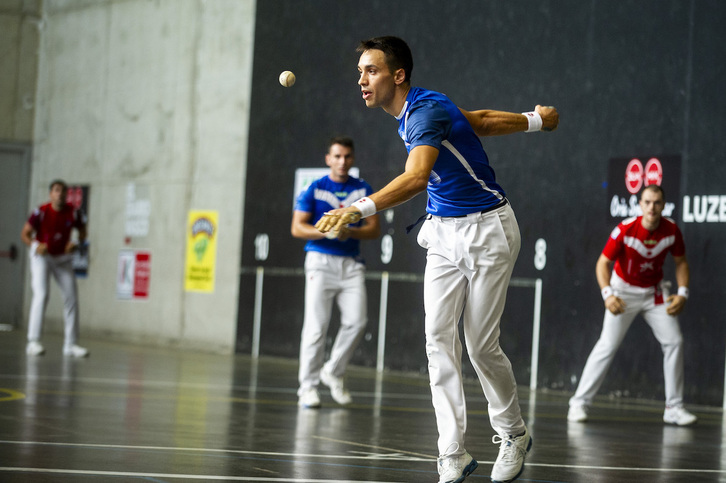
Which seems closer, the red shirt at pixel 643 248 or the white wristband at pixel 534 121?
the white wristband at pixel 534 121

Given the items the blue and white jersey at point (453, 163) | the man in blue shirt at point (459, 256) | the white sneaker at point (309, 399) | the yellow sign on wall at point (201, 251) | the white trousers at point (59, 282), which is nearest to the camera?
the blue and white jersey at point (453, 163)

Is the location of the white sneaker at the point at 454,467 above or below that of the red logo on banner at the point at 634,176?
below

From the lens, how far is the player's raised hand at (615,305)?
7.26 metres

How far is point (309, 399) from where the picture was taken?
7102 mm

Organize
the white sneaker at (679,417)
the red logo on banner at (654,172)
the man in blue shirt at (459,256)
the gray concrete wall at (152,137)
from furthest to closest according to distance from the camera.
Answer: the gray concrete wall at (152,137)
the red logo on banner at (654,172)
the white sneaker at (679,417)
the man in blue shirt at (459,256)

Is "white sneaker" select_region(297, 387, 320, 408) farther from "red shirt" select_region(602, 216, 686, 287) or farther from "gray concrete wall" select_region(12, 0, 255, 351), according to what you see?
"gray concrete wall" select_region(12, 0, 255, 351)

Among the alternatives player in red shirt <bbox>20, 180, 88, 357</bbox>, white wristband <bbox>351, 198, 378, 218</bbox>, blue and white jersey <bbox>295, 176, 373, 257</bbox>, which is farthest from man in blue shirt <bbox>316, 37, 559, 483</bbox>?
player in red shirt <bbox>20, 180, 88, 357</bbox>

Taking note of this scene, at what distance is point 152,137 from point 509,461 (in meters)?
10.7

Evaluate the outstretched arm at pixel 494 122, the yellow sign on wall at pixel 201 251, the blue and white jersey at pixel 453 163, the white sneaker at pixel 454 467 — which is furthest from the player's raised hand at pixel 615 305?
the yellow sign on wall at pixel 201 251

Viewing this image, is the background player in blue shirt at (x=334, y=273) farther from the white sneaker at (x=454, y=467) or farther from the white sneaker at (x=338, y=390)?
the white sneaker at (x=454, y=467)

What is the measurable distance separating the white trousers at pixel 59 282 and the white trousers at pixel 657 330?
559 centimetres

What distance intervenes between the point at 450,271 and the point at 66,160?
12.5 metres

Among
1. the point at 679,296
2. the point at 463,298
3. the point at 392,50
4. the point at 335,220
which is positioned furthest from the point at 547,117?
the point at 679,296

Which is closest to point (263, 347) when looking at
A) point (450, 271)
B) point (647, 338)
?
point (647, 338)
